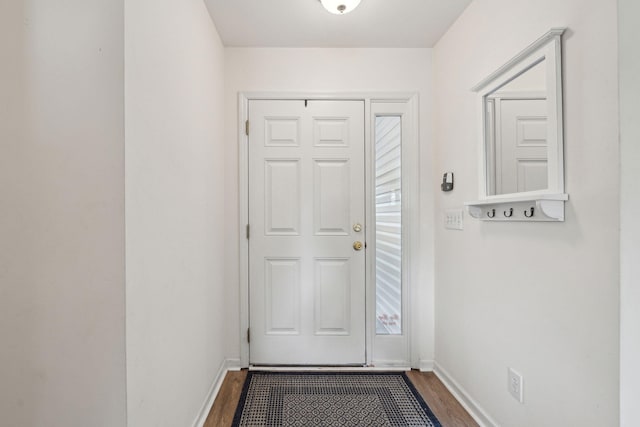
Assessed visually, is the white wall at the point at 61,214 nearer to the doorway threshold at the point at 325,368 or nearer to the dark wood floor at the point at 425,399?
the dark wood floor at the point at 425,399

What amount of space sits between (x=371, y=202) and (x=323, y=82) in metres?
0.95

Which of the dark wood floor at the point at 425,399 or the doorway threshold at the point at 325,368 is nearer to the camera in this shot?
the dark wood floor at the point at 425,399

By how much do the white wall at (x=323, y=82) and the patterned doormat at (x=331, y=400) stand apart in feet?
1.16

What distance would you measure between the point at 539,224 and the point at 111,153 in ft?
5.21

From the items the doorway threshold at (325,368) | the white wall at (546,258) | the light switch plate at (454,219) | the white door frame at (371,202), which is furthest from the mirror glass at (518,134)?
the doorway threshold at (325,368)

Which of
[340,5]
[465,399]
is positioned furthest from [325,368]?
[340,5]

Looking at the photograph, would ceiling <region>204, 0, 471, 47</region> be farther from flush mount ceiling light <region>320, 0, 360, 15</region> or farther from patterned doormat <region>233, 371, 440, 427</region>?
patterned doormat <region>233, 371, 440, 427</region>

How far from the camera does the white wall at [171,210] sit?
3.24ft

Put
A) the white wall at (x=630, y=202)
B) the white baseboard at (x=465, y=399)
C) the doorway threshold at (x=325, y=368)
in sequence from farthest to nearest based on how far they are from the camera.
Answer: the doorway threshold at (x=325, y=368) → the white baseboard at (x=465, y=399) → the white wall at (x=630, y=202)

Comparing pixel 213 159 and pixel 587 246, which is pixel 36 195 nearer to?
pixel 213 159

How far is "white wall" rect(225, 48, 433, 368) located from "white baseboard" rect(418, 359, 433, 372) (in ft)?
0.09

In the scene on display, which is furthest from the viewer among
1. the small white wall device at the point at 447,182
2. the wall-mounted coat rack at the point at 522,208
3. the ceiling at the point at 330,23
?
the small white wall device at the point at 447,182

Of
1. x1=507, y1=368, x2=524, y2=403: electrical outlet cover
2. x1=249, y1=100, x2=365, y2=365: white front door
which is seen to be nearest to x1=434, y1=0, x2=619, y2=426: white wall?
x1=507, y1=368, x2=524, y2=403: electrical outlet cover

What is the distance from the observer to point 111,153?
909 millimetres
